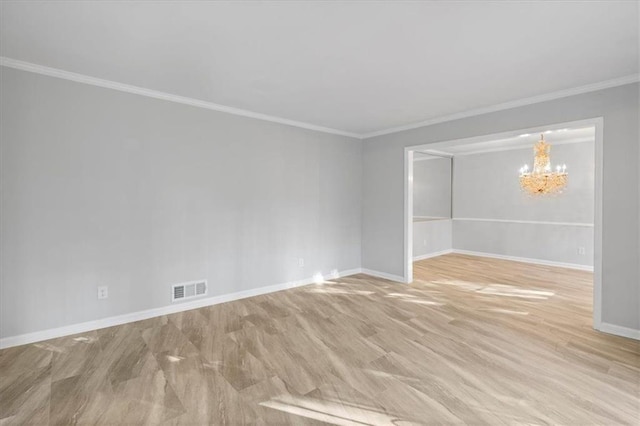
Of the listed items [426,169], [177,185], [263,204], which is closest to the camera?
[177,185]

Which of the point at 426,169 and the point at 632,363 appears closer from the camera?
the point at 632,363

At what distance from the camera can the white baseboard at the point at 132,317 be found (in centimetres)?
273

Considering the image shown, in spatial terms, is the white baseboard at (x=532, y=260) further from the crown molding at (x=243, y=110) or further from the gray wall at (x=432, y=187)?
the crown molding at (x=243, y=110)

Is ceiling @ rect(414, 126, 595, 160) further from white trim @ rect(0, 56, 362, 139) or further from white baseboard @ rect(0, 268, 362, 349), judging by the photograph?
white baseboard @ rect(0, 268, 362, 349)

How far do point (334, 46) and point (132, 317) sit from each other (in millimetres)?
3383

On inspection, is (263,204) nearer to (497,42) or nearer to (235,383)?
(235,383)

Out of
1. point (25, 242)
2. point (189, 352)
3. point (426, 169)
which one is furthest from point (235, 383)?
point (426, 169)

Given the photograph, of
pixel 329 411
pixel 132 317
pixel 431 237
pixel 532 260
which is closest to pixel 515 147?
pixel 532 260

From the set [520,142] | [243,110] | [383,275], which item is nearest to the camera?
[243,110]

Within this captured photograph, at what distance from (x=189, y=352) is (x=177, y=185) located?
1892mm

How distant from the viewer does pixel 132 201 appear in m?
3.28

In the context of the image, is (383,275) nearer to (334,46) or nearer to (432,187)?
(334,46)

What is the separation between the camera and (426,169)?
830 cm

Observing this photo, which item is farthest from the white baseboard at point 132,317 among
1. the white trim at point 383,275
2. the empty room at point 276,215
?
the white trim at point 383,275
